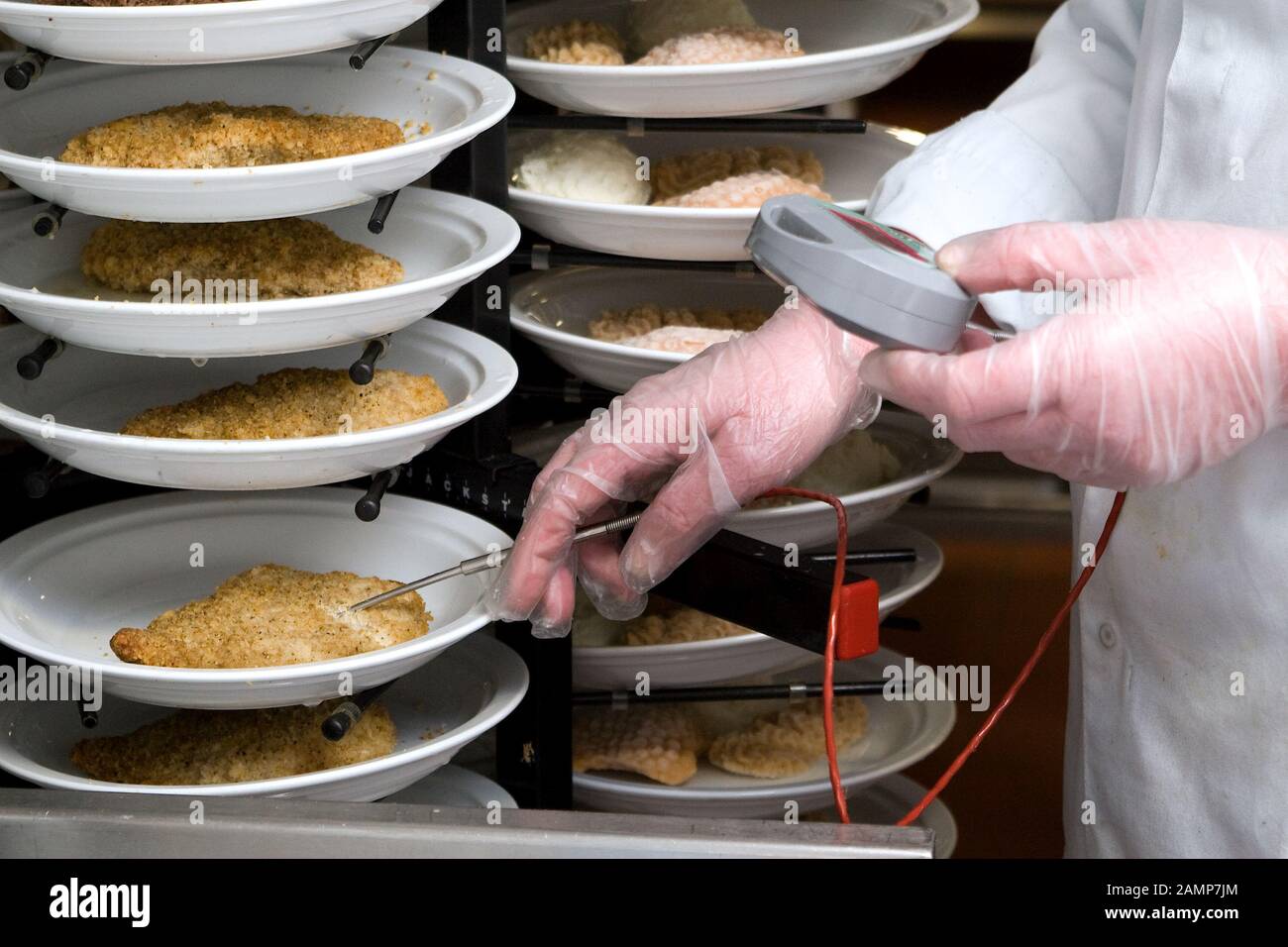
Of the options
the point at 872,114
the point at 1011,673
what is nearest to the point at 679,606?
the point at 1011,673

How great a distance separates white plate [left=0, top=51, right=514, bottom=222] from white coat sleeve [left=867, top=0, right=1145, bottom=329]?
0.35 metres

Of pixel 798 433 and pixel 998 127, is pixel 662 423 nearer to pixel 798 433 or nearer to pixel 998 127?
pixel 798 433

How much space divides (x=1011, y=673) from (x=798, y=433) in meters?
1.34

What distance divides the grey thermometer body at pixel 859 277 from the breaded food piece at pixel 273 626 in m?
0.43

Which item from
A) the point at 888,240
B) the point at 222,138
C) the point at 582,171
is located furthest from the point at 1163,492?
the point at 222,138

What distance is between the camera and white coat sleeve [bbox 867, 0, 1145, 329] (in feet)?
3.59

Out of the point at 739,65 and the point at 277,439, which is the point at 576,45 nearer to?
the point at 739,65

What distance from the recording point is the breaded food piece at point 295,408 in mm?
1021

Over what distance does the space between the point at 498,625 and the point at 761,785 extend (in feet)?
1.18

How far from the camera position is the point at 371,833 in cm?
69

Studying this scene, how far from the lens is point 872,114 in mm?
2494
